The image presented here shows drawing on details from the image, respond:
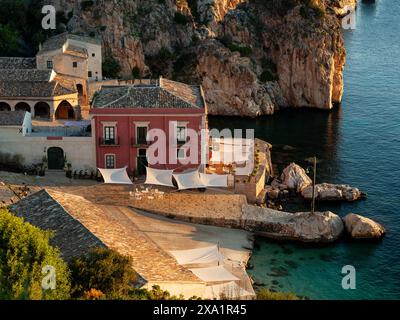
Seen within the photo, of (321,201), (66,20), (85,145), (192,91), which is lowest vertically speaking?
(321,201)

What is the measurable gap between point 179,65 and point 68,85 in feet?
74.1

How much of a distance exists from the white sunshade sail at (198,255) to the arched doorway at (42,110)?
95.6 ft

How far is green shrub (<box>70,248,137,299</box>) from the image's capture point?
35.3 meters

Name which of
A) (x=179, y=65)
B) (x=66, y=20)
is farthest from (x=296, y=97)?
(x=66, y=20)

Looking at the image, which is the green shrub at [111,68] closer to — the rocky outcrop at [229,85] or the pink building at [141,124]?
the rocky outcrop at [229,85]

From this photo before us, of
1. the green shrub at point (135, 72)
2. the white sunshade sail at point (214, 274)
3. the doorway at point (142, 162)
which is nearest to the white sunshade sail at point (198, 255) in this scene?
the white sunshade sail at point (214, 274)

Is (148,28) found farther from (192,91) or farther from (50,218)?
(50,218)

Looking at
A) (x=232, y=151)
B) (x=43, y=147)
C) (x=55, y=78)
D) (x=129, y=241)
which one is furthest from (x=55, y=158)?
(x=129, y=241)

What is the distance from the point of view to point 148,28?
90938 mm

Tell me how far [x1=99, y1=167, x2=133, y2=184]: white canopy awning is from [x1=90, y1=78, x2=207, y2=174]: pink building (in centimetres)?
257

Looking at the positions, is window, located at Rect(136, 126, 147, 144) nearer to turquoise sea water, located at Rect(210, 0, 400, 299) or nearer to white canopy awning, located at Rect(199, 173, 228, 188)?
white canopy awning, located at Rect(199, 173, 228, 188)

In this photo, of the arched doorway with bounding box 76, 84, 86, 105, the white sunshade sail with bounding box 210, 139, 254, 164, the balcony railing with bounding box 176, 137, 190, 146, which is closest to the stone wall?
the white sunshade sail with bounding box 210, 139, 254, 164
